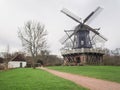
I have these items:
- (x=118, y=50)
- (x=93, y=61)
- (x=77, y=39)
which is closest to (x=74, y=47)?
(x=77, y=39)

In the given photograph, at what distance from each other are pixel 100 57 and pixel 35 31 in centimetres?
1716

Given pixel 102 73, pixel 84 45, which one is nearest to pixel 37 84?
pixel 102 73

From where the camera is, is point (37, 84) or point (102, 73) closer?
point (37, 84)

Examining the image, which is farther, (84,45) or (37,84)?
(84,45)

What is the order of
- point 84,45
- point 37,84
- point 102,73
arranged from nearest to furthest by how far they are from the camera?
point 37,84, point 102,73, point 84,45

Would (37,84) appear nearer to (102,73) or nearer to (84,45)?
(102,73)

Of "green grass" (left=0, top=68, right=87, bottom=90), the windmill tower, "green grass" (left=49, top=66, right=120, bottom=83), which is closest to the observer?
"green grass" (left=0, top=68, right=87, bottom=90)

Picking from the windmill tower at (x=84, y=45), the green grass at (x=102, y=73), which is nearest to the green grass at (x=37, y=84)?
the green grass at (x=102, y=73)

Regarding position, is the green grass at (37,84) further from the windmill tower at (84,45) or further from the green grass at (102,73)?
the windmill tower at (84,45)

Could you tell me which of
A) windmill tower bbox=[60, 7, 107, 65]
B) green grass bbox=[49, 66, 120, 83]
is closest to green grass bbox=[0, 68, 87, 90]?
green grass bbox=[49, 66, 120, 83]

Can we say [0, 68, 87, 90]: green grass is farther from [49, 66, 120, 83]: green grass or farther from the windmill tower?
the windmill tower

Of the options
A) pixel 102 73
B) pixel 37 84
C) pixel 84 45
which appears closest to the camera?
pixel 37 84

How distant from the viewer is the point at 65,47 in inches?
2409

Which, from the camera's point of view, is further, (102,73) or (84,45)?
(84,45)
